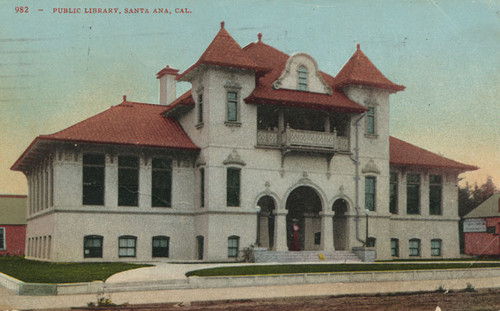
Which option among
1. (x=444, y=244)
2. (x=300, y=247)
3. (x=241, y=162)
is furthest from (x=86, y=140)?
(x=444, y=244)

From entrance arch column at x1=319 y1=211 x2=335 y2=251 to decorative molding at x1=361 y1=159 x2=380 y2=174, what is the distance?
3.37m

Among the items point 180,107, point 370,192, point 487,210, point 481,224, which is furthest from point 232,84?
point 481,224

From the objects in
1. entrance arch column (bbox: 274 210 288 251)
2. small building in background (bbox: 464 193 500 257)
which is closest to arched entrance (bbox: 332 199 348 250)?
entrance arch column (bbox: 274 210 288 251)

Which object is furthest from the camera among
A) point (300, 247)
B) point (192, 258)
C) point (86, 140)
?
point (300, 247)

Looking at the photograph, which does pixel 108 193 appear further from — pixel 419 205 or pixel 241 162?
pixel 419 205

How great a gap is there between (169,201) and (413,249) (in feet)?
52.7

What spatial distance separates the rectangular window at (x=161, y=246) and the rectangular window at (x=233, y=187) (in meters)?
4.06

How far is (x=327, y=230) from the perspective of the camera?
3788 cm

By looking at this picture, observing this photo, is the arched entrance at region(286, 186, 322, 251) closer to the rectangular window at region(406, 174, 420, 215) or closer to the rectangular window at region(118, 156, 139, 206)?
the rectangular window at region(406, 174, 420, 215)

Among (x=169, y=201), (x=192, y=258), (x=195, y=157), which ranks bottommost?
(x=192, y=258)

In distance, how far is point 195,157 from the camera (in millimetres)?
37406

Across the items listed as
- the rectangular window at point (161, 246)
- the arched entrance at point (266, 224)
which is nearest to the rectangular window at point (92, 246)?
the rectangular window at point (161, 246)

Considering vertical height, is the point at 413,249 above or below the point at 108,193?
below

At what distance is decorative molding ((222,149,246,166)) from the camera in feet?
117
